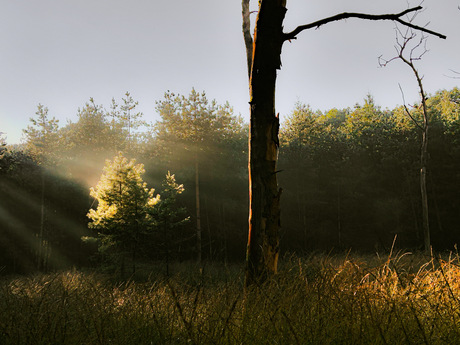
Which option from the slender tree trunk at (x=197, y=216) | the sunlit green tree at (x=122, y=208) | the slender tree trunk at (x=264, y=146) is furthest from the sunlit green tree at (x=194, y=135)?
the slender tree trunk at (x=264, y=146)

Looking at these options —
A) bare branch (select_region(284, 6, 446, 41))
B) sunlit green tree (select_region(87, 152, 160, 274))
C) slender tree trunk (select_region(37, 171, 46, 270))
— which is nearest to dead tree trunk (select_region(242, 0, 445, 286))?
bare branch (select_region(284, 6, 446, 41))

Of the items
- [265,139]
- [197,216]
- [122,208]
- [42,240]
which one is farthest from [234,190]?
[265,139]

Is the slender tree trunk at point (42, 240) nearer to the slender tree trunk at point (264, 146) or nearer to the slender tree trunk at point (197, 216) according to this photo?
the slender tree trunk at point (197, 216)

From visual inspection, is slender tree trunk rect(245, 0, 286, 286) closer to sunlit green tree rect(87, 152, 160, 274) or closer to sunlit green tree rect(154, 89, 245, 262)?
sunlit green tree rect(87, 152, 160, 274)

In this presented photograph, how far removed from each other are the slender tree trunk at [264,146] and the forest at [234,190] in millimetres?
13383

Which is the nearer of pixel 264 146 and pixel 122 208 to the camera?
pixel 264 146

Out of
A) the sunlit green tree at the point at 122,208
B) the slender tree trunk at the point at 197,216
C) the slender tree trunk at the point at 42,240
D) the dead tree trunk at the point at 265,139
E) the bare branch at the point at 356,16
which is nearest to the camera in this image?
the bare branch at the point at 356,16

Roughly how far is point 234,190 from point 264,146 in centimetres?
Answer: 1713

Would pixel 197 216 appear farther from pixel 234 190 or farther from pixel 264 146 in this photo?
pixel 264 146

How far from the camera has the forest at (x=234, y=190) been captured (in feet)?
59.0

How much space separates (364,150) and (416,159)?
10.9 feet

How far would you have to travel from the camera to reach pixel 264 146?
3.71 metres

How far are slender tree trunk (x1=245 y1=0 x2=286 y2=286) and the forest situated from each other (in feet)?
43.9

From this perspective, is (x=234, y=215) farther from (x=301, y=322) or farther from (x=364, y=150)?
(x=301, y=322)
